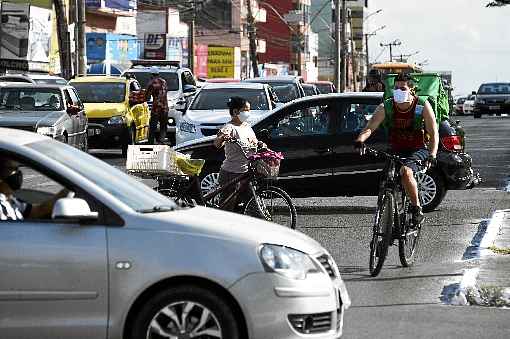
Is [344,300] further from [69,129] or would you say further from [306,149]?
[69,129]

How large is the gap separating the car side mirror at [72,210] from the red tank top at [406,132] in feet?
17.8

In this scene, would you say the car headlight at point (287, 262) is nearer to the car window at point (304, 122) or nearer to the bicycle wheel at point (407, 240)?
the bicycle wheel at point (407, 240)

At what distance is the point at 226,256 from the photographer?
753cm

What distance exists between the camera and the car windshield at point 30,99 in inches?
1110

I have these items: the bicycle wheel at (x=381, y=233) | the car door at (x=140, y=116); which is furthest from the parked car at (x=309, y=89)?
the bicycle wheel at (x=381, y=233)

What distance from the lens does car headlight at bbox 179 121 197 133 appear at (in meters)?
26.9

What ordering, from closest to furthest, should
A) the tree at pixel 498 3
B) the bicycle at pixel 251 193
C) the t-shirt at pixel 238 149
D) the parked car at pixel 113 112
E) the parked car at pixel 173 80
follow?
the bicycle at pixel 251 193 → the t-shirt at pixel 238 149 → the tree at pixel 498 3 → the parked car at pixel 113 112 → the parked car at pixel 173 80

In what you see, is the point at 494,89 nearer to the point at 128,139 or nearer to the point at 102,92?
the point at 102,92

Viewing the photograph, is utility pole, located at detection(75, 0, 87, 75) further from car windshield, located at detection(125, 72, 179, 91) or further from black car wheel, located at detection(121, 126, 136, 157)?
black car wheel, located at detection(121, 126, 136, 157)

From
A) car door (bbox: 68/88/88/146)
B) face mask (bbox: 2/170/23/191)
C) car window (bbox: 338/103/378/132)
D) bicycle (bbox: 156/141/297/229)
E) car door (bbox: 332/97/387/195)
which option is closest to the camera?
face mask (bbox: 2/170/23/191)

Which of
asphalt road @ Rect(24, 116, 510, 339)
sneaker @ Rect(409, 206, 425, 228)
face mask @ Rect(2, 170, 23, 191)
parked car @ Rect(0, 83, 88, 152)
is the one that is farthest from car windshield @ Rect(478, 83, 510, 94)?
face mask @ Rect(2, 170, 23, 191)

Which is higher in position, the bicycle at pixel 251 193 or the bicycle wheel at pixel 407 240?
the bicycle at pixel 251 193

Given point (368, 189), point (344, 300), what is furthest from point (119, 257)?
point (368, 189)

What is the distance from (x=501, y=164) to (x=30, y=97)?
947 centimetres
